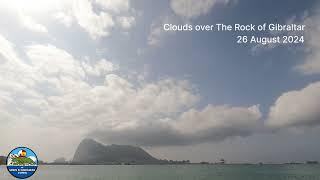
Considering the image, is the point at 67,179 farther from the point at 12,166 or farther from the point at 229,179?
the point at 12,166

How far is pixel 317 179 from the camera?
16438 cm

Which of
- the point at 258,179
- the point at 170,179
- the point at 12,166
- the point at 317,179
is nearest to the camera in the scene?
the point at 12,166

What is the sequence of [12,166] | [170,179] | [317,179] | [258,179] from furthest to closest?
1. [317,179]
2. [258,179]
3. [170,179]
4. [12,166]

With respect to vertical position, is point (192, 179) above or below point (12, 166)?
below

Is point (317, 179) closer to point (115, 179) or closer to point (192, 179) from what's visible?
point (192, 179)

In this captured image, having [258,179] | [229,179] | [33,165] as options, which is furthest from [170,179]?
[33,165]

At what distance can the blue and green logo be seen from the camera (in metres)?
35.1

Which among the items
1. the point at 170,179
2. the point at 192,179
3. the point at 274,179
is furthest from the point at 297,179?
the point at 170,179

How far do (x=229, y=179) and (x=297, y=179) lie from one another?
29740 millimetres

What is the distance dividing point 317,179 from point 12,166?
161m

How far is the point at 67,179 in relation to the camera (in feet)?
495

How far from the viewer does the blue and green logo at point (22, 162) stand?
115ft

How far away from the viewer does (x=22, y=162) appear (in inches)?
1441

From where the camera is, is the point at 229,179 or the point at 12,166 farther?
the point at 229,179
